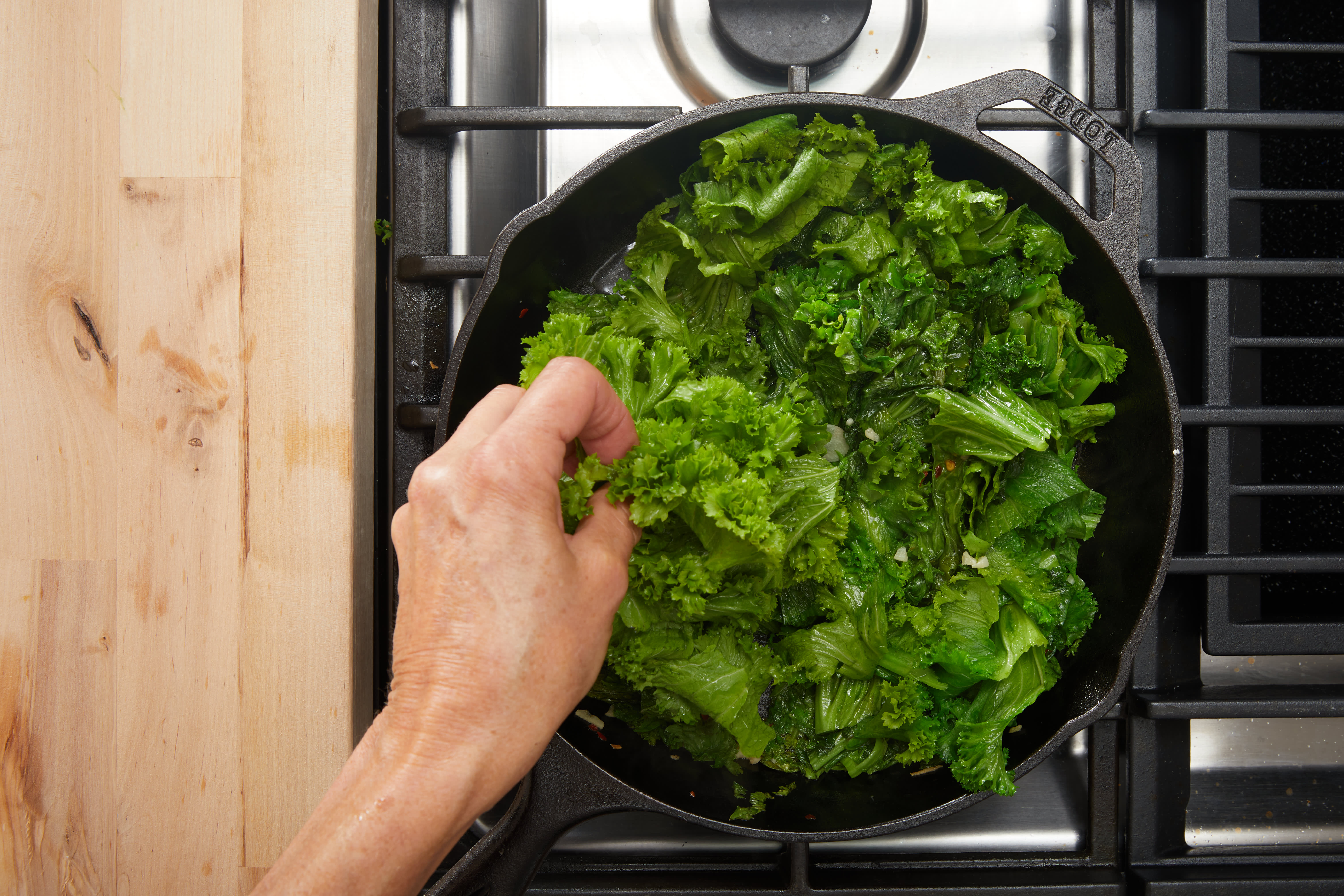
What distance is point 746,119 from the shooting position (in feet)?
4.34

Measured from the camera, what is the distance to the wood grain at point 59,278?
142 centimetres

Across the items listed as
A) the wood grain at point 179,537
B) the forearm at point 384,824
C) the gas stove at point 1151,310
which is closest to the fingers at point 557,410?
the forearm at point 384,824

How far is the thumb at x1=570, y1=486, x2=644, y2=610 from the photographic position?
3.51ft

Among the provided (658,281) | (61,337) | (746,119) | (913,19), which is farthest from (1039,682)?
(61,337)

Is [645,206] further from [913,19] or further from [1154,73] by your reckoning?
[1154,73]

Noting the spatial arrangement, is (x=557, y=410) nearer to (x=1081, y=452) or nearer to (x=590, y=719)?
(x=590, y=719)

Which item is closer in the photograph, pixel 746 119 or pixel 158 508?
pixel 746 119

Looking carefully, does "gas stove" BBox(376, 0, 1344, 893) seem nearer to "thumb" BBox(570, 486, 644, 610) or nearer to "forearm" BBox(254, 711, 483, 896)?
"thumb" BBox(570, 486, 644, 610)

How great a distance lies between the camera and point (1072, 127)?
1263 millimetres

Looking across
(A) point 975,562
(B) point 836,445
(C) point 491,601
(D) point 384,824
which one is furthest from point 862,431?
(D) point 384,824

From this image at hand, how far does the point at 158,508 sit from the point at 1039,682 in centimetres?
171

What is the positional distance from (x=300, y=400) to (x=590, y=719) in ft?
2.72

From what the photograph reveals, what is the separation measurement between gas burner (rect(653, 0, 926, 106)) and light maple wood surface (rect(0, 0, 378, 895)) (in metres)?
0.64

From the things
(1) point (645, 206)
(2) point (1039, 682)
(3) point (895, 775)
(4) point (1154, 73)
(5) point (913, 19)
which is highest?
(5) point (913, 19)
